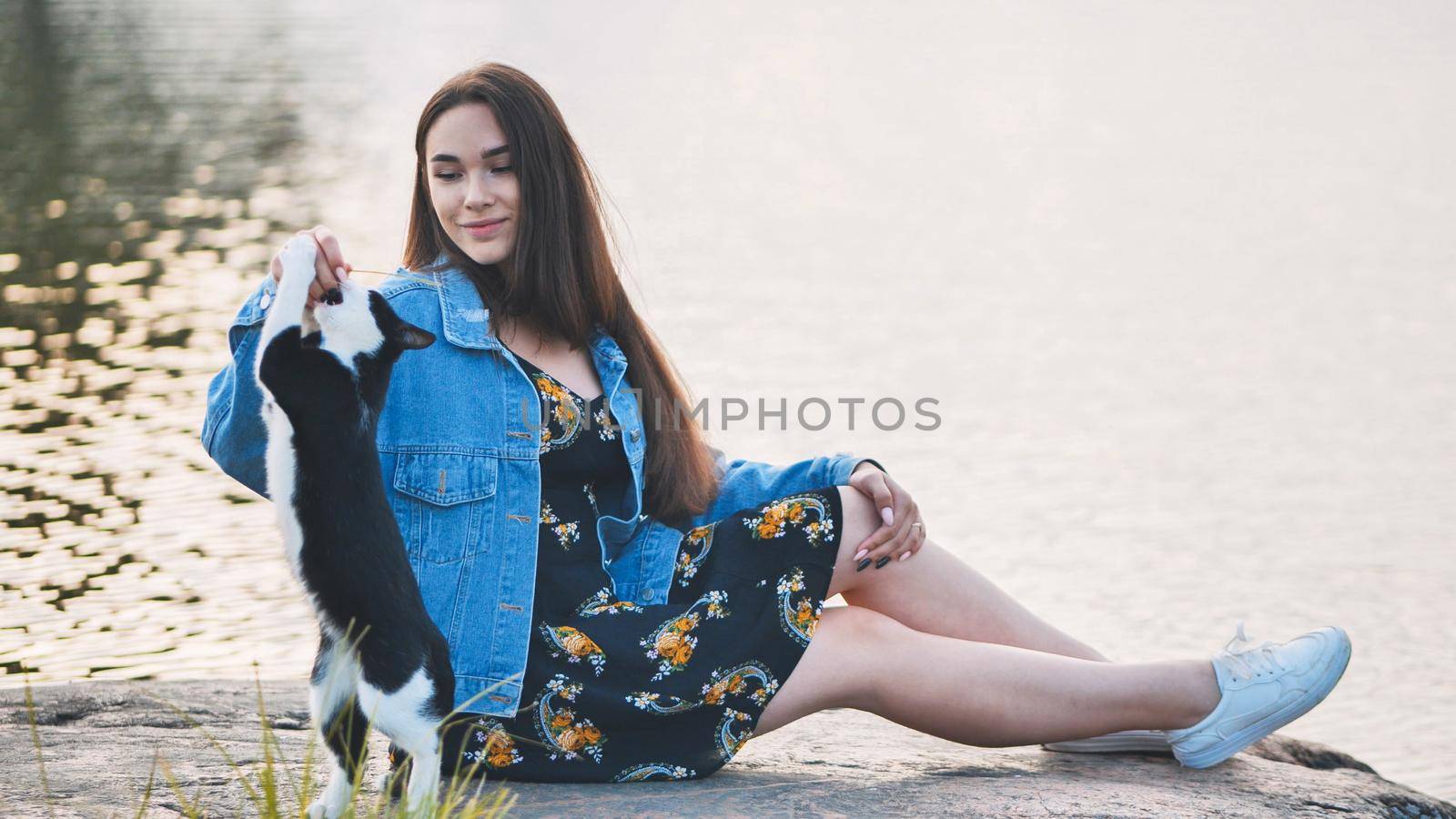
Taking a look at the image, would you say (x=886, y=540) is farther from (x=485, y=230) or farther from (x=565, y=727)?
(x=485, y=230)

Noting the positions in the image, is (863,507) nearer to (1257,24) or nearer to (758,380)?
(758,380)

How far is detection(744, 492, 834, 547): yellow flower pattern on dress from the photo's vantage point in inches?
98.0

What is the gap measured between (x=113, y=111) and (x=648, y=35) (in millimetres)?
7176

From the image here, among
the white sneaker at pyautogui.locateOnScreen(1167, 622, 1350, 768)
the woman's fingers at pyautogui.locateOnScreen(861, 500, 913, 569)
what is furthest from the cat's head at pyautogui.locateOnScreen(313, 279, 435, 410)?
the white sneaker at pyautogui.locateOnScreen(1167, 622, 1350, 768)

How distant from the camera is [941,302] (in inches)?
284

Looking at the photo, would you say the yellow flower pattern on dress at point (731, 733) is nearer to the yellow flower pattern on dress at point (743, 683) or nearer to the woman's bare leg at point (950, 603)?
the yellow flower pattern on dress at point (743, 683)

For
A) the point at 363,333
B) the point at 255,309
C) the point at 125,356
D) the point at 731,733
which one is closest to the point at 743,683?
the point at 731,733

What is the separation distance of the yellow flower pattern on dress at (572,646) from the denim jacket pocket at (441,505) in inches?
7.0

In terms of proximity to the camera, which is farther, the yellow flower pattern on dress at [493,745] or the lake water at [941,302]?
the lake water at [941,302]

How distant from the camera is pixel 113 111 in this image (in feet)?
36.6

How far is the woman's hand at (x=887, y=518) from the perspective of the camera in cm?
253

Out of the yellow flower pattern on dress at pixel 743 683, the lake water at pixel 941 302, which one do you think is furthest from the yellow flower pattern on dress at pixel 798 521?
the lake water at pixel 941 302

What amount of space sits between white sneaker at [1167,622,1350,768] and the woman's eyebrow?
1.53m

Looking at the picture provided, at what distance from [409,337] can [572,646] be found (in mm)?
594
